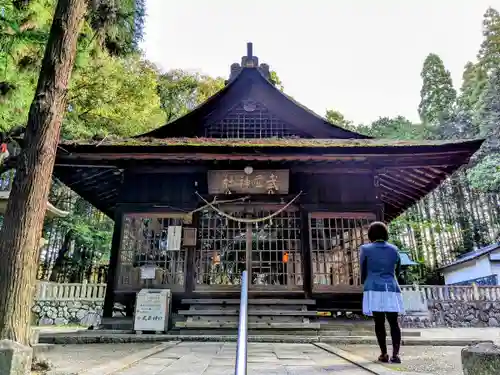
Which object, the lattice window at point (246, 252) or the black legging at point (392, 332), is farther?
the lattice window at point (246, 252)

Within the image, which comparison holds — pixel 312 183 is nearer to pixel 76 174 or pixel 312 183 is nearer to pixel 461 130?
pixel 76 174

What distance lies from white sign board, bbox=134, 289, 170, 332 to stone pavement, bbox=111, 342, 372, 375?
1.95 metres

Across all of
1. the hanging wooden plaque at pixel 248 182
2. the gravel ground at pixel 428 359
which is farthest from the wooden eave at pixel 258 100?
the gravel ground at pixel 428 359

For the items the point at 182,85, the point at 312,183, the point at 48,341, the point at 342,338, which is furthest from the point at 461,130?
the point at 48,341

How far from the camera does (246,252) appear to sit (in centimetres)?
795

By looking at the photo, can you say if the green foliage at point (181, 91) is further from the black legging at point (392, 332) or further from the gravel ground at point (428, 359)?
the black legging at point (392, 332)

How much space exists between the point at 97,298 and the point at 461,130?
2449cm

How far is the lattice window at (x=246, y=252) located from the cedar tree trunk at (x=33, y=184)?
187 inches

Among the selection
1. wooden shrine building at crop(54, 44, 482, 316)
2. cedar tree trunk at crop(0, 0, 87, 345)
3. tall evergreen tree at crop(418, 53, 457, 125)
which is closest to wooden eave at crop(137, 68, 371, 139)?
wooden shrine building at crop(54, 44, 482, 316)

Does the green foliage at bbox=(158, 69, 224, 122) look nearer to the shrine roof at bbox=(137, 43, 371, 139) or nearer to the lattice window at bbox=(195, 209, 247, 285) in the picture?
the shrine roof at bbox=(137, 43, 371, 139)

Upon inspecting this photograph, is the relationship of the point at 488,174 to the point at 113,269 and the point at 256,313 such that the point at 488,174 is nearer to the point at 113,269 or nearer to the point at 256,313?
the point at 256,313

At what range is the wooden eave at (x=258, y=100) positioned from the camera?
31.9ft

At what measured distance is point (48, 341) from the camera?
631cm

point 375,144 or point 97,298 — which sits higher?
point 375,144
